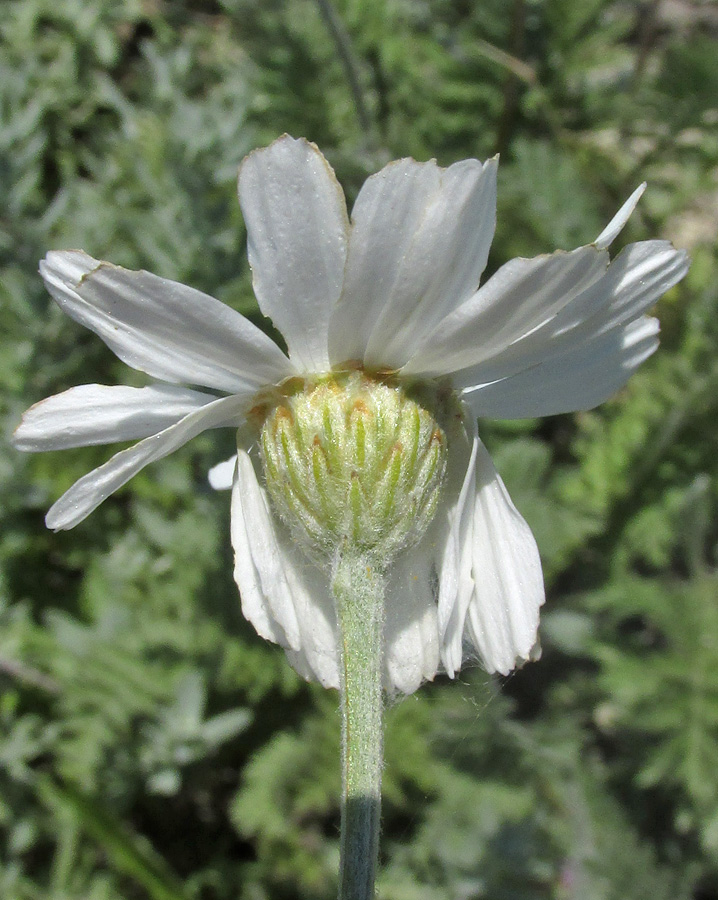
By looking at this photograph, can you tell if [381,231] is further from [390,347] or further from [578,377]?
[578,377]

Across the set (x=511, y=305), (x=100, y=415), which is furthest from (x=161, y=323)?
(x=511, y=305)

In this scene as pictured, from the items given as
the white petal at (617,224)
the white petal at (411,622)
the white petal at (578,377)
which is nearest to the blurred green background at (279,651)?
the white petal at (411,622)

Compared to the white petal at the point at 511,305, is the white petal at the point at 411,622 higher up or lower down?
lower down

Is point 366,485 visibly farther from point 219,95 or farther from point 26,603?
point 219,95

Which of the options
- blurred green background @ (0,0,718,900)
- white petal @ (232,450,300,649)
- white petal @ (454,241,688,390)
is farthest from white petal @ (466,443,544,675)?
blurred green background @ (0,0,718,900)

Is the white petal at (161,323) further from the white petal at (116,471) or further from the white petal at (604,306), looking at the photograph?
the white petal at (604,306)

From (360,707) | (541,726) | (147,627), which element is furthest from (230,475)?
(541,726)
